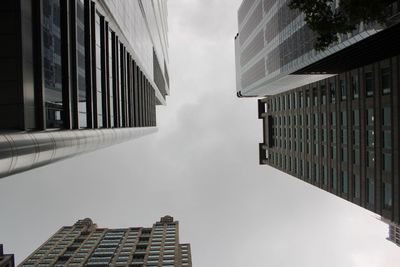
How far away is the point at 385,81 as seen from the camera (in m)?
42.5

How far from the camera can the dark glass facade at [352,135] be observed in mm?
41188

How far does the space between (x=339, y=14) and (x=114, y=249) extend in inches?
3619

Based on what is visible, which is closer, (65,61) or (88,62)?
(65,61)

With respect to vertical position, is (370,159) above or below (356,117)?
below

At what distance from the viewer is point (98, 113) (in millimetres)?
37156

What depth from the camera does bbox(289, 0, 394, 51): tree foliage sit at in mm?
20109

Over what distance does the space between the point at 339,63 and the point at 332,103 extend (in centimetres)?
1436

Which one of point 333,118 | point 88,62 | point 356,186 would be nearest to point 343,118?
point 333,118

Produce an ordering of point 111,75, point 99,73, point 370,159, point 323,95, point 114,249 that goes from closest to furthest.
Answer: point 99,73, point 111,75, point 370,159, point 323,95, point 114,249

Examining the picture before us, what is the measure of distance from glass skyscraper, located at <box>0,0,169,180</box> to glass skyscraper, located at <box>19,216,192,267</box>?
56927 mm

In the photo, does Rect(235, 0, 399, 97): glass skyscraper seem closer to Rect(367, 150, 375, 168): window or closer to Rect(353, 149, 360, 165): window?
Rect(353, 149, 360, 165): window

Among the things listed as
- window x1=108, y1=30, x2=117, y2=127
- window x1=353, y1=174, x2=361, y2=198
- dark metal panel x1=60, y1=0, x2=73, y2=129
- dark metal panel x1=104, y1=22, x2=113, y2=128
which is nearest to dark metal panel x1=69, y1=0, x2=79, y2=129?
dark metal panel x1=60, y1=0, x2=73, y2=129

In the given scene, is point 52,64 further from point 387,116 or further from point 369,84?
point 369,84

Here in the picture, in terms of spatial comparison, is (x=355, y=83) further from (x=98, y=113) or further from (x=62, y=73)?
(x=62, y=73)
